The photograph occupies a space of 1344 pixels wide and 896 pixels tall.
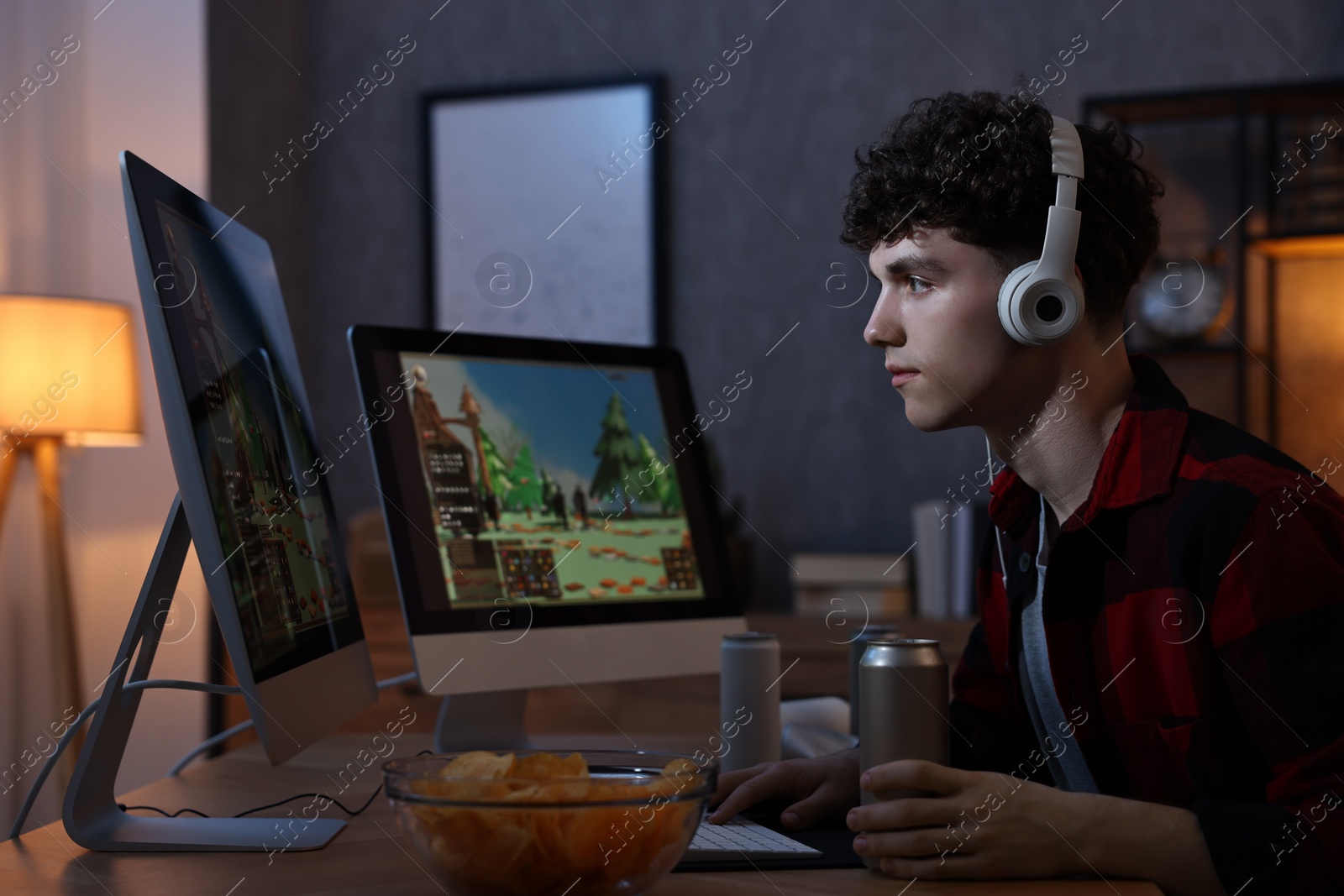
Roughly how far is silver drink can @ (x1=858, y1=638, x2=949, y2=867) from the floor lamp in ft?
6.55

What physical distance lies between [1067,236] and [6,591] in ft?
7.84

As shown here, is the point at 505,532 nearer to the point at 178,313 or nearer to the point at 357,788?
the point at 357,788

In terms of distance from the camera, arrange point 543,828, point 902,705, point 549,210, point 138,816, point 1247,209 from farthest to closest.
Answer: point 549,210 → point 1247,209 → point 138,816 → point 902,705 → point 543,828

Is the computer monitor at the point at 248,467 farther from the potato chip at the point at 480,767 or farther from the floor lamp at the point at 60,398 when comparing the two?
the floor lamp at the point at 60,398

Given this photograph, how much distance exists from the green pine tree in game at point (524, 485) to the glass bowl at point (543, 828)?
0.62 meters

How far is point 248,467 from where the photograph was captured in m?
0.92

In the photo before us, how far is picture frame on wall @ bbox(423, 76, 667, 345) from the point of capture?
3215 millimetres

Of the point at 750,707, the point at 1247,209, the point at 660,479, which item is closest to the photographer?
the point at 750,707

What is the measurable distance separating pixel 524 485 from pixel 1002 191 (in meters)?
0.61

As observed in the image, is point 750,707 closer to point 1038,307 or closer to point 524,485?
point 524,485

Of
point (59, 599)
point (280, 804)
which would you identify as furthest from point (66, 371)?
point (280, 804)

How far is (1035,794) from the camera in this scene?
79 cm

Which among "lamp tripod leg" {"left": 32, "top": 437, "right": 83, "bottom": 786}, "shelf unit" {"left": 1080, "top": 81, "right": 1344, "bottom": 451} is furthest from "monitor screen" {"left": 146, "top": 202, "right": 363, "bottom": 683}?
"shelf unit" {"left": 1080, "top": 81, "right": 1344, "bottom": 451}

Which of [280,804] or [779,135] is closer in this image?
[280,804]
